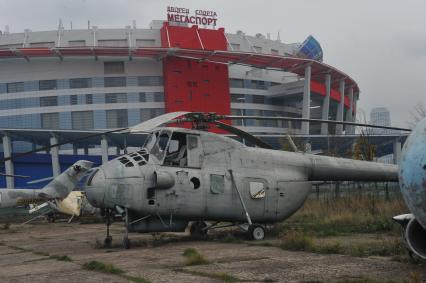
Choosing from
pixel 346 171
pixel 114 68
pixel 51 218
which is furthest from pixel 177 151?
pixel 114 68

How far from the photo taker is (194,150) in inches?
487

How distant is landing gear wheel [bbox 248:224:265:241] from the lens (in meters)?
11.9

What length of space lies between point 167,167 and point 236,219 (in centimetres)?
237

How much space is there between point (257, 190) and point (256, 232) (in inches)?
51.7

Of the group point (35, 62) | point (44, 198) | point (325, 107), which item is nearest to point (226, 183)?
point (44, 198)

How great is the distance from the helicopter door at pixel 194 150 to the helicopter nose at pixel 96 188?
223cm

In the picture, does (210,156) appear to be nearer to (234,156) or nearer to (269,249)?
(234,156)

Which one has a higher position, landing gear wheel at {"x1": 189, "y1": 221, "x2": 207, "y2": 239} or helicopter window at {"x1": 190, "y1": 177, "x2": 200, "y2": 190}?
helicopter window at {"x1": 190, "y1": 177, "x2": 200, "y2": 190}

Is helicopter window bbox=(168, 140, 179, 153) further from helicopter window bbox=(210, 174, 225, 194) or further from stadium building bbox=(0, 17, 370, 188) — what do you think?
stadium building bbox=(0, 17, 370, 188)

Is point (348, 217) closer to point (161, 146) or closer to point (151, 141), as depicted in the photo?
point (161, 146)

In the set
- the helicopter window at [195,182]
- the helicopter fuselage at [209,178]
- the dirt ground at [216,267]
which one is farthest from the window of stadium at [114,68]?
the dirt ground at [216,267]

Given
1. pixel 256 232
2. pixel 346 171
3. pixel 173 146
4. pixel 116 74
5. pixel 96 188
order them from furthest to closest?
1. pixel 116 74
2. pixel 346 171
3. pixel 173 146
4. pixel 256 232
5. pixel 96 188

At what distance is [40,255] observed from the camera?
1053cm

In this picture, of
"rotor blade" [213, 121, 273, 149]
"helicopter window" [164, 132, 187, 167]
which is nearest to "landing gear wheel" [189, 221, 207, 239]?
"helicopter window" [164, 132, 187, 167]
